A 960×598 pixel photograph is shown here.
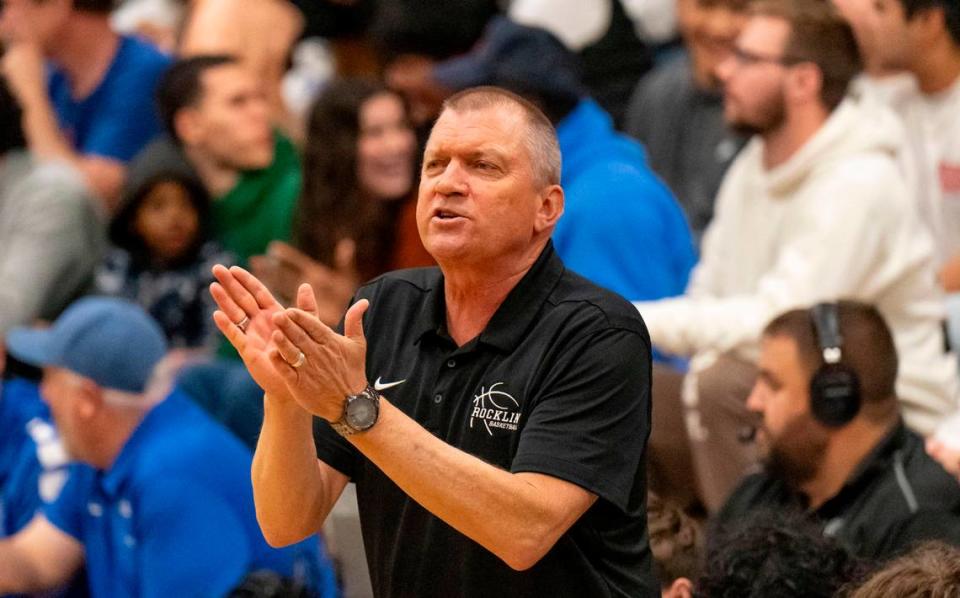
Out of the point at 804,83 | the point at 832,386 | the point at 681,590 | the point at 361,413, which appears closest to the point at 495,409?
the point at 361,413

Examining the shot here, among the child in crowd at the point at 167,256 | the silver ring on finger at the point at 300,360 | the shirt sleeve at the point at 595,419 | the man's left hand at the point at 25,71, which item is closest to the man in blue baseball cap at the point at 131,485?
the child in crowd at the point at 167,256

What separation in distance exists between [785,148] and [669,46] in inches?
94.8

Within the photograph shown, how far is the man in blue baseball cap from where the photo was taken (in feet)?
14.5

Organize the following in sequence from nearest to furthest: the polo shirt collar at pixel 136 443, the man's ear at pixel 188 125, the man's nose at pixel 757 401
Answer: the man's nose at pixel 757 401 → the polo shirt collar at pixel 136 443 → the man's ear at pixel 188 125

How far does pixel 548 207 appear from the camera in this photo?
2893 millimetres

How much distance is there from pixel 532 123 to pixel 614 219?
2.22m

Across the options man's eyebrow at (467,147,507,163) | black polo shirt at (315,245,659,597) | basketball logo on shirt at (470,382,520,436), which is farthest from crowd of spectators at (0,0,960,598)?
man's eyebrow at (467,147,507,163)

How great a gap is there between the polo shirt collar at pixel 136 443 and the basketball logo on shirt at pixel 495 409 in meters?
2.01

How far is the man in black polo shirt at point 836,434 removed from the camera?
3982mm

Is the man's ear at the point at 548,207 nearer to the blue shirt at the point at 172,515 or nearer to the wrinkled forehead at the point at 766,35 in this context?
the blue shirt at the point at 172,515

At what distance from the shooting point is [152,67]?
6676mm

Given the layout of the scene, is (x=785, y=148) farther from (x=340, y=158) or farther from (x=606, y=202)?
(x=340, y=158)

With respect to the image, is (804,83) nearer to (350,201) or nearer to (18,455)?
(350,201)

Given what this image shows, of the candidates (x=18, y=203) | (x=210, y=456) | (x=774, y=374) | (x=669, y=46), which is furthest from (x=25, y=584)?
(x=669, y=46)
